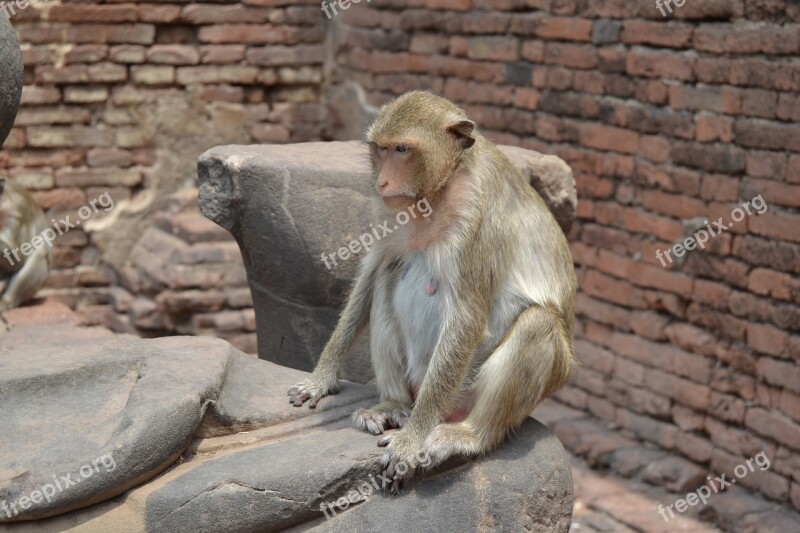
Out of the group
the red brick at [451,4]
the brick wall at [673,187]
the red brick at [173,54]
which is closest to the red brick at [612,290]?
the brick wall at [673,187]

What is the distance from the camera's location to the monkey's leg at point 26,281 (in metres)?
6.44

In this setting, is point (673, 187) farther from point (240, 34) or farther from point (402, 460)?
point (240, 34)

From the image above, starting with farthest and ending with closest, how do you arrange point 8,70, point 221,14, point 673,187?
point 221,14
point 673,187
point 8,70

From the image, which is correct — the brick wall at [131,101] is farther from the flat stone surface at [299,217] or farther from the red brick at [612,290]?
the flat stone surface at [299,217]

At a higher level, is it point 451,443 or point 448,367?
point 448,367

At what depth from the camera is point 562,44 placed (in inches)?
259

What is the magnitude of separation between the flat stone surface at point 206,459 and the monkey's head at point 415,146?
32.3 inches

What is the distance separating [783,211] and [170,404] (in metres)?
3.37

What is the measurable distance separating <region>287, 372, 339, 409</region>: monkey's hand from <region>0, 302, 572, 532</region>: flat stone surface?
36 mm

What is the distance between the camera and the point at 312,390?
3.73m

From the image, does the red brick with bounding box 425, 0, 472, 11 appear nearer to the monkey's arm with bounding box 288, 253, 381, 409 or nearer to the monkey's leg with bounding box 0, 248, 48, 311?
the monkey's leg with bounding box 0, 248, 48, 311

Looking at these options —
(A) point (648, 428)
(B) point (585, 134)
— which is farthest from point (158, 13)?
(A) point (648, 428)

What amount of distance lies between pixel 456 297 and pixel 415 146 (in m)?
0.50
